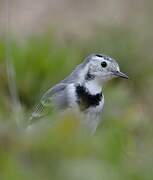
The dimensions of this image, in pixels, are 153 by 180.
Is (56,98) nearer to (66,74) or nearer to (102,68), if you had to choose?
(102,68)

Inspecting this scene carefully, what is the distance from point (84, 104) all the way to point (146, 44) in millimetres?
4832

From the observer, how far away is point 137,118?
5.82m

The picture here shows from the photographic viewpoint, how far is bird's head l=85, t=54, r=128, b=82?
5961mm

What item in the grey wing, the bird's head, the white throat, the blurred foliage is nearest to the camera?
the blurred foliage

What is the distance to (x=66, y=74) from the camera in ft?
26.7

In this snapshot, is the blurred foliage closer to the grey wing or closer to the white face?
the grey wing

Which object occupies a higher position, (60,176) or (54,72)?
(60,176)

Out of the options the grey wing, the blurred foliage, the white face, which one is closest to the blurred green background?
the blurred foliage

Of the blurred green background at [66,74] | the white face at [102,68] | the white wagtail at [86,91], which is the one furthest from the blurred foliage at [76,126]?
the white face at [102,68]

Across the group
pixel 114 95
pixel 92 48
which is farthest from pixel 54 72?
pixel 92 48

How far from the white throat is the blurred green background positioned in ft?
0.61

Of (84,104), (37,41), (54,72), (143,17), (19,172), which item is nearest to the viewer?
(19,172)

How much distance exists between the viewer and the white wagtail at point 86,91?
5473 mm

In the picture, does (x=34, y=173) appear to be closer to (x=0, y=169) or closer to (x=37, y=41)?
(x=0, y=169)
